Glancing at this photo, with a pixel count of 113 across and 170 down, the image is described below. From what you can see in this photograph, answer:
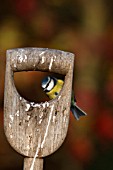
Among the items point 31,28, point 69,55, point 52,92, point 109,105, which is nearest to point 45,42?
point 31,28

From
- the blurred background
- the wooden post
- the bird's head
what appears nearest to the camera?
the wooden post

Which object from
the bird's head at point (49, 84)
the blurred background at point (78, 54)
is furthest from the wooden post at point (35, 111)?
the blurred background at point (78, 54)

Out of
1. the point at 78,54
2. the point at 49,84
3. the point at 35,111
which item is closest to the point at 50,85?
the point at 49,84

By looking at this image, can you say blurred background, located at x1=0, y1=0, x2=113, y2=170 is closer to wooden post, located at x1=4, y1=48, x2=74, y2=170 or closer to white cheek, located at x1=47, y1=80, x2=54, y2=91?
white cheek, located at x1=47, y1=80, x2=54, y2=91

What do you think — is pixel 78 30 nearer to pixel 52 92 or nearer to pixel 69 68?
pixel 52 92

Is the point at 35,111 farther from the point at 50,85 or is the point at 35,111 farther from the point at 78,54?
the point at 78,54

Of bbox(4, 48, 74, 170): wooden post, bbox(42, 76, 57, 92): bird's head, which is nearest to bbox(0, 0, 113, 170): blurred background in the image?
bbox(42, 76, 57, 92): bird's head
